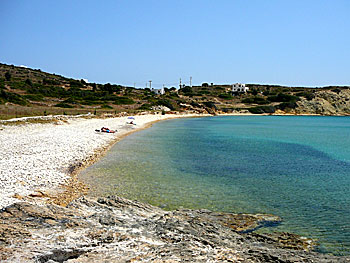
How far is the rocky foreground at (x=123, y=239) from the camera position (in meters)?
6.54

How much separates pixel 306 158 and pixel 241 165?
7.16 metres

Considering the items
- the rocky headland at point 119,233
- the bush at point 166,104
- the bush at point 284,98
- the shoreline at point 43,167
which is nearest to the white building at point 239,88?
the bush at point 284,98

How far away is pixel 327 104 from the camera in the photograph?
121312mm

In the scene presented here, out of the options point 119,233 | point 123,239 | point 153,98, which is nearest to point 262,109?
point 153,98

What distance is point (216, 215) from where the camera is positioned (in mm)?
10992

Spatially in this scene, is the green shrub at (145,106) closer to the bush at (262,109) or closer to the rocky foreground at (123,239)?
the bush at (262,109)

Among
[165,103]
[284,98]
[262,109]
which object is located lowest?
[262,109]

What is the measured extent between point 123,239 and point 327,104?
12908 cm

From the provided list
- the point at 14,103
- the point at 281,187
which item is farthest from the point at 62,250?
the point at 14,103

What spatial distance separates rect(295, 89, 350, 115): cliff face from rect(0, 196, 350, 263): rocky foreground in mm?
115874

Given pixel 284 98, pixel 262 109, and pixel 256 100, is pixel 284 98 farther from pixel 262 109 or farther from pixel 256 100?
pixel 262 109

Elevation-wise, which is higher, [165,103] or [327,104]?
[327,104]

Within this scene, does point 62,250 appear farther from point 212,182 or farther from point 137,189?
point 212,182

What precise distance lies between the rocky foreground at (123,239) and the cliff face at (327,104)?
380 feet
